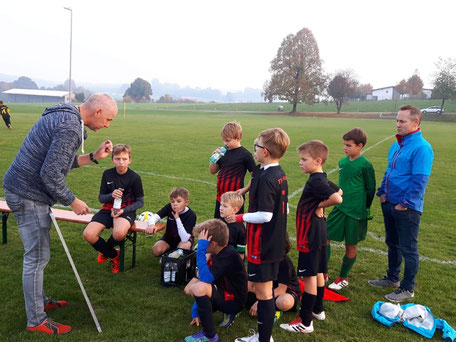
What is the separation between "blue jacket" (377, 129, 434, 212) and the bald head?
3.46 metres

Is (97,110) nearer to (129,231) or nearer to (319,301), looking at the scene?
(129,231)

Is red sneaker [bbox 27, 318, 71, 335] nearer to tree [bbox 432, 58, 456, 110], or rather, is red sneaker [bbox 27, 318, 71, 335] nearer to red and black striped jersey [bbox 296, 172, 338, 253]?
red and black striped jersey [bbox 296, 172, 338, 253]

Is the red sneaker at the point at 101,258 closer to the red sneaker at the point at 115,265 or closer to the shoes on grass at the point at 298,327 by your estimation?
the red sneaker at the point at 115,265

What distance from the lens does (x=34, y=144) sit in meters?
3.33

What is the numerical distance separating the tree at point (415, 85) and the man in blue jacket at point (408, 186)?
11283 cm

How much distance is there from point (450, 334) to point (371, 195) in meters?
1.76

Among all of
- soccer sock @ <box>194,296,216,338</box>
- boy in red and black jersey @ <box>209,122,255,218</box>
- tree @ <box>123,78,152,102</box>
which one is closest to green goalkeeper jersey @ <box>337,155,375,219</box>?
boy in red and black jersey @ <box>209,122,255,218</box>

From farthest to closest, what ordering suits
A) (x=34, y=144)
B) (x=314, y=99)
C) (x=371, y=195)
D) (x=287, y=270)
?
(x=314, y=99) < (x=371, y=195) < (x=287, y=270) < (x=34, y=144)

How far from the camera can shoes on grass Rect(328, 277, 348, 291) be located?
4.76 m

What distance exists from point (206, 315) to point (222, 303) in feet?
0.85

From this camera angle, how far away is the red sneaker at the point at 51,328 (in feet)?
11.8

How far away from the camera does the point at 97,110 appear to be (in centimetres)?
344

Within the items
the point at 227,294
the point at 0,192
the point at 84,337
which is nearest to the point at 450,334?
the point at 227,294

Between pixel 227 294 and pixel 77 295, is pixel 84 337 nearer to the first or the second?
pixel 77 295
